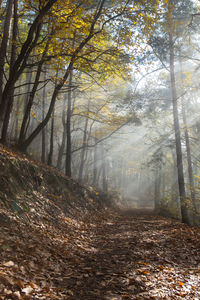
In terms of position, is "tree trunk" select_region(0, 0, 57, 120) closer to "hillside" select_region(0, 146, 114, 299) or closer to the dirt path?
"hillside" select_region(0, 146, 114, 299)

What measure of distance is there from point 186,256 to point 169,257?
467 millimetres

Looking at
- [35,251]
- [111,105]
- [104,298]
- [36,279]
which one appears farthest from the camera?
[111,105]

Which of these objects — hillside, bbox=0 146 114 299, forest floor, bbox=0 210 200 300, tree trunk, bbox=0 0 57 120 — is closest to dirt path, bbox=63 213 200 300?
forest floor, bbox=0 210 200 300

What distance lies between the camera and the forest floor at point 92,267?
126 inches

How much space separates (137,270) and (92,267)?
898mm

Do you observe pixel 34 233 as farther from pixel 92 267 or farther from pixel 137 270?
pixel 137 270

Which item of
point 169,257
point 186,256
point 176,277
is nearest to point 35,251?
point 176,277

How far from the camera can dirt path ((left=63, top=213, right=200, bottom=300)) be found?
330 cm

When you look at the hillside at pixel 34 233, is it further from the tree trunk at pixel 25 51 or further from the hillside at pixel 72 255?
the tree trunk at pixel 25 51

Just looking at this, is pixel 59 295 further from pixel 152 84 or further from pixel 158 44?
pixel 152 84

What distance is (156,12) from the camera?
7770mm

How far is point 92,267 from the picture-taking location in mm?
4352

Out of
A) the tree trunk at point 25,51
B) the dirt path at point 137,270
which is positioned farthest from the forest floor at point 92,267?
the tree trunk at point 25,51

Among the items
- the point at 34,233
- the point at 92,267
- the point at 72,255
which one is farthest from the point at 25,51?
the point at 92,267
